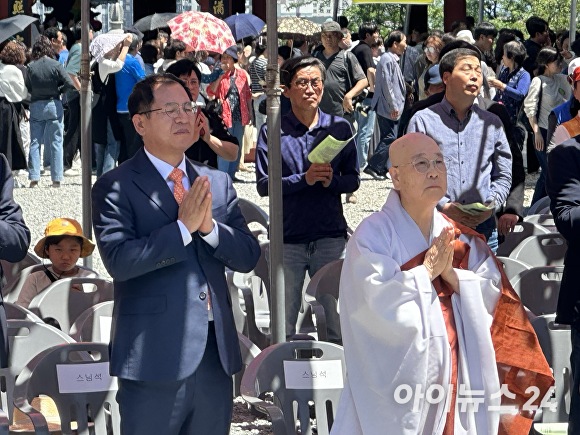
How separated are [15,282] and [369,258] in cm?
366

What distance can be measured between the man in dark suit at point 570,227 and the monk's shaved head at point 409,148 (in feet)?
2.30

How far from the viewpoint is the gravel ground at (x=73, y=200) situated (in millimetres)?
13727

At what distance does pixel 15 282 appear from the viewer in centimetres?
740

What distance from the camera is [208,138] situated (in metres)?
7.35

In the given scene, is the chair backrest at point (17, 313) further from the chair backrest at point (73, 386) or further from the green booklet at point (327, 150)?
the green booklet at point (327, 150)

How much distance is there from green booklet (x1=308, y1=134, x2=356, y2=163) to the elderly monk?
→ 1.78 metres

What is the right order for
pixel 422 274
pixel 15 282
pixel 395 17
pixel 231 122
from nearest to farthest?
pixel 422 274
pixel 15 282
pixel 231 122
pixel 395 17

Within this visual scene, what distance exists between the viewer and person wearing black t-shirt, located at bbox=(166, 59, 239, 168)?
24.2ft

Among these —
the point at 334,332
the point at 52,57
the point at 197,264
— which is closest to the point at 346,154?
the point at 334,332

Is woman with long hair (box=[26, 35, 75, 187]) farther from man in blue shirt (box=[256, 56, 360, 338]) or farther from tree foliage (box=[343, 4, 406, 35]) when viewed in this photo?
tree foliage (box=[343, 4, 406, 35])

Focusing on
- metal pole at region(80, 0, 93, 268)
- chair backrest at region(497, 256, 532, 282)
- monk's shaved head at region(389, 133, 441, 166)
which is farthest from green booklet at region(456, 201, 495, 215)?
metal pole at region(80, 0, 93, 268)

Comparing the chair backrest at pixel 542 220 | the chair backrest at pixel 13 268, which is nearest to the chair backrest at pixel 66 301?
the chair backrest at pixel 13 268

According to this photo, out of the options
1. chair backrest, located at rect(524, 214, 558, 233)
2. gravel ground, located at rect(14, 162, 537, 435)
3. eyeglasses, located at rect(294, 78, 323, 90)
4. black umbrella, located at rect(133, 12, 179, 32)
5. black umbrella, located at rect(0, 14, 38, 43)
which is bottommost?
gravel ground, located at rect(14, 162, 537, 435)

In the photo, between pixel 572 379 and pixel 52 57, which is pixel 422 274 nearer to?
pixel 572 379
